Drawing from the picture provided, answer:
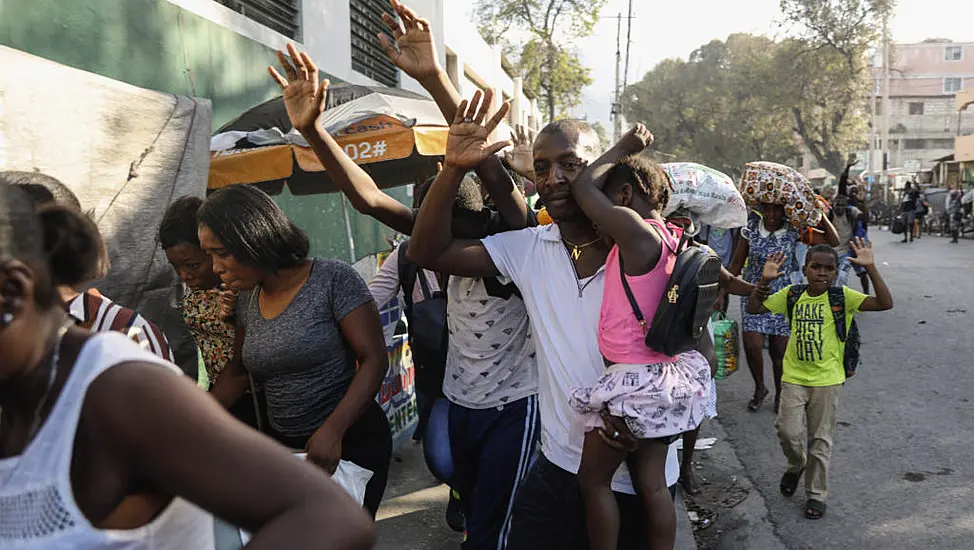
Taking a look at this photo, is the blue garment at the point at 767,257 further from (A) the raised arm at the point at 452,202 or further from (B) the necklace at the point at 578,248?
(A) the raised arm at the point at 452,202

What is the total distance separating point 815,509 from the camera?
169 inches

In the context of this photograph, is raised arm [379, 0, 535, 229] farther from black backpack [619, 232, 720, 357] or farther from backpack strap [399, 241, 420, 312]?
backpack strap [399, 241, 420, 312]

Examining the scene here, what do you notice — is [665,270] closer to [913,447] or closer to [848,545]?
[848,545]

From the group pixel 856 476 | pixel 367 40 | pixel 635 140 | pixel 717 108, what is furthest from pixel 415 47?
pixel 717 108

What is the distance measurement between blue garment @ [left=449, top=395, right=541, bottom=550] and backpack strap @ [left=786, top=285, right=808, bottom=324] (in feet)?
7.60

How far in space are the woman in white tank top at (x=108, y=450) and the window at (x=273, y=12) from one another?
280 inches

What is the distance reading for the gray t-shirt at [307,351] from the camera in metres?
2.58

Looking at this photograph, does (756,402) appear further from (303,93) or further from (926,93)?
(926,93)

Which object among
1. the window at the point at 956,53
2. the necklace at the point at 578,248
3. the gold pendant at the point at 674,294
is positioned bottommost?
the gold pendant at the point at 674,294

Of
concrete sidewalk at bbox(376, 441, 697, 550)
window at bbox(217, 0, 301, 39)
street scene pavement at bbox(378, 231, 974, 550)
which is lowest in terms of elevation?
concrete sidewalk at bbox(376, 441, 697, 550)

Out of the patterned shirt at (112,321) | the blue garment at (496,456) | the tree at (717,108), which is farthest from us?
the tree at (717,108)

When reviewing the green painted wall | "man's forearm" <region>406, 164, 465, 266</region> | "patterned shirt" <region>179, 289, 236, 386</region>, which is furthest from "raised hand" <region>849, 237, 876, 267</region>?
the green painted wall

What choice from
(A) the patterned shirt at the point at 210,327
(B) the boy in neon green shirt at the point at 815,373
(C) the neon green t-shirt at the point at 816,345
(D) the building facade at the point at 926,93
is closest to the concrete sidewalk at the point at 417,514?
(B) the boy in neon green shirt at the point at 815,373

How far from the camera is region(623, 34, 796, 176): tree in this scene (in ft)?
143
